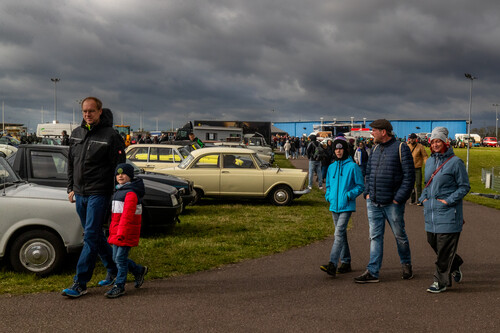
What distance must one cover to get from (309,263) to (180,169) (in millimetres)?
6770

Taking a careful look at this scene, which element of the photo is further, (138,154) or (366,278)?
(138,154)

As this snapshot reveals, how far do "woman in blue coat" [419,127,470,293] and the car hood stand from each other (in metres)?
4.40

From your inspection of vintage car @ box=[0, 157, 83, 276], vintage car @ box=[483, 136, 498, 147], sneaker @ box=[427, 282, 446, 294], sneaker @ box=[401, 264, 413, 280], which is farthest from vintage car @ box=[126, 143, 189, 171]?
vintage car @ box=[483, 136, 498, 147]

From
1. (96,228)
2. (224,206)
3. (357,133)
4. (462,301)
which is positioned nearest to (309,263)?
(462,301)

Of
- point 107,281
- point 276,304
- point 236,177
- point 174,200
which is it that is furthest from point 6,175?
point 236,177

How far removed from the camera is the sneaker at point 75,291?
16.0ft

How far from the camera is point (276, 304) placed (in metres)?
4.88

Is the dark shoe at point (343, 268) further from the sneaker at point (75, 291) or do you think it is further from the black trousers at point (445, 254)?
the sneaker at point (75, 291)

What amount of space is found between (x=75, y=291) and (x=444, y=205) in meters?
4.10

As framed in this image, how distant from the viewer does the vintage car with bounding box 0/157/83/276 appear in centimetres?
559

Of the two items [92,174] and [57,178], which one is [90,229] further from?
[57,178]

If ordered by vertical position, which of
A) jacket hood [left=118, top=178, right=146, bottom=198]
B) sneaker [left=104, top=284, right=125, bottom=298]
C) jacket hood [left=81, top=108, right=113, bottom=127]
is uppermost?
jacket hood [left=81, top=108, right=113, bottom=127]

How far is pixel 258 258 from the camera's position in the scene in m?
7.03

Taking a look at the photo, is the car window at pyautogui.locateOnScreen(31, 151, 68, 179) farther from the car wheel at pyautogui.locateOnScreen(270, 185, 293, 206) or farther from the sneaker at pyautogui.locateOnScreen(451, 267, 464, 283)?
the sneaker at pyautogui.locateOnScreen(451, 267, 464, 283)
